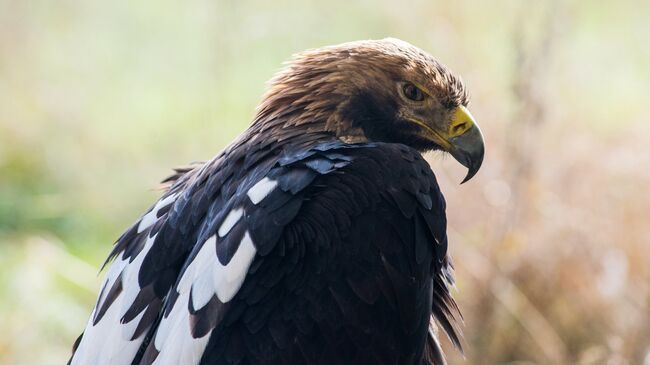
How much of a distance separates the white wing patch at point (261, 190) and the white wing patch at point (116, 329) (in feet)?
1.18

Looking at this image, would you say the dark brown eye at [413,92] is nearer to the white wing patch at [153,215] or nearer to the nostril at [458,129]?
the nostril at [458,129]

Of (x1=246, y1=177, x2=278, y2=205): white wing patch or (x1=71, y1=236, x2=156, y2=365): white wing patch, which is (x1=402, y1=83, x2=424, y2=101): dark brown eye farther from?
(x1=71, y1=236, x2=156, y2=365): white wing patch

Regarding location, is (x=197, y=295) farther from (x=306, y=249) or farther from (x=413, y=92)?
(x=413, y=92)

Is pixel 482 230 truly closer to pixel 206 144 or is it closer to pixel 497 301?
pixel 497 301

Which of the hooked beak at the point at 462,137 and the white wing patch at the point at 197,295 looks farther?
the hooked beak at the point at 462,137

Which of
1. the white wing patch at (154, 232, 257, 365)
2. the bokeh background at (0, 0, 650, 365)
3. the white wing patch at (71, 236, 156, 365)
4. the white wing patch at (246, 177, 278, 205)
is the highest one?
the white wing patch at (246, 177, 278, 205)

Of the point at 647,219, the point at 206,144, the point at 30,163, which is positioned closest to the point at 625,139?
the point at 647,219

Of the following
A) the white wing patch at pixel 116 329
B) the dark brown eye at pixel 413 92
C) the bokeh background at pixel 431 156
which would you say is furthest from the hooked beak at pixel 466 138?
the bokeh background at pixel 431 156

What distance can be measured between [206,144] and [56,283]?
1.49 m

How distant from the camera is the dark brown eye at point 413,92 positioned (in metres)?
3.35

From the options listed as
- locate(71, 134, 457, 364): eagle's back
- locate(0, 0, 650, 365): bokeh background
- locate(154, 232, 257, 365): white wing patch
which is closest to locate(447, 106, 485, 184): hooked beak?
locate(71, 134, 457, 364): eagle's back

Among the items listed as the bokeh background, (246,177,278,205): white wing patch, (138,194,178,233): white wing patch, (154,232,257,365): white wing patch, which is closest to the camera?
(154,232,257,365): white wing patch

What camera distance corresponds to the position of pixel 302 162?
9.97 ft

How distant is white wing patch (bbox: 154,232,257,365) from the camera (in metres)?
2.83
